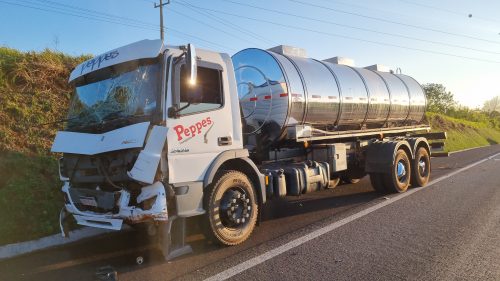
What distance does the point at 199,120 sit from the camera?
17.7ft

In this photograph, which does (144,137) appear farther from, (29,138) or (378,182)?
(378,182)

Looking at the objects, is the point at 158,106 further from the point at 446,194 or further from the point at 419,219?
the point at 446,194

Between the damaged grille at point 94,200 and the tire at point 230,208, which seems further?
the tire at point 230,208

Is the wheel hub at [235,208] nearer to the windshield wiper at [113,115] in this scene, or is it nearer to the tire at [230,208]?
the tire at [230,208]

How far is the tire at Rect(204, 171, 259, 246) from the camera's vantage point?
5.44m

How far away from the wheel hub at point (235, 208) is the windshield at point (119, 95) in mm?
1627

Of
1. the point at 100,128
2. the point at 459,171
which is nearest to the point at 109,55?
the point at 100,128

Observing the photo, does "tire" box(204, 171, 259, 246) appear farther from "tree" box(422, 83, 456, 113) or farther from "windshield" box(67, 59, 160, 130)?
"tree" box(422, 83, 456, 113)

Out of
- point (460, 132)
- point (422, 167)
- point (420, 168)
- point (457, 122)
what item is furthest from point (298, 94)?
point (457, 122)

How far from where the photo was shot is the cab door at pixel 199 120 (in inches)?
199

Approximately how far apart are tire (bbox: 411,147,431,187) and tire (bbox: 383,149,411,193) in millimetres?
367

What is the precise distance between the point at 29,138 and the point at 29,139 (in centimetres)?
3

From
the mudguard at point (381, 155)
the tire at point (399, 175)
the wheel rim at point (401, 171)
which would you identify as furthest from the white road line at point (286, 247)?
the wheel rim at point (401, 171)

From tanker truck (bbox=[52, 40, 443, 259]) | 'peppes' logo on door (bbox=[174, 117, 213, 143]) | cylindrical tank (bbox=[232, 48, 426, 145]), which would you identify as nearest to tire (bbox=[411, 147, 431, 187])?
cylindrical tank (bbox=[232, 48, 426, 145])
